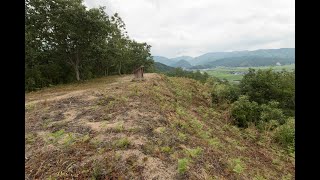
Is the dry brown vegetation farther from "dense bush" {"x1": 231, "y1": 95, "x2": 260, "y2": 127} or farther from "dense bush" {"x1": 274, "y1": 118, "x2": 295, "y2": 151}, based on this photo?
"dense bush" {"x1": 231, "y1": 95, "x2": 260, "y2": 127}

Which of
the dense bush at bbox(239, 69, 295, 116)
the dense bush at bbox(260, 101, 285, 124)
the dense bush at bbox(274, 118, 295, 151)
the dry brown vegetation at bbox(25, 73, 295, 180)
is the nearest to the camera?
the dry brown vegetation at bbox(25, 73, 295, 180)

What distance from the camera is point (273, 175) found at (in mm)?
10055

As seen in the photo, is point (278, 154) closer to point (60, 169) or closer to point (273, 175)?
point (273, 175)

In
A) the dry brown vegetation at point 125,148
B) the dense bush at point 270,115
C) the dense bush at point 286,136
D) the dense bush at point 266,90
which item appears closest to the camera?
the dry brown vegetation at point 125,148

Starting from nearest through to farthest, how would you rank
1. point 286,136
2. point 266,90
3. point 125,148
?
point 125,148, point 286,136, point 266,90

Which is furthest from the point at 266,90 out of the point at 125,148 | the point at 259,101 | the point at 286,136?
the point at 125,148

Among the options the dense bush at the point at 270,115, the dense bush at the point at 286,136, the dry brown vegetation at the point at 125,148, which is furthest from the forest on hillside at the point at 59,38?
the dense bush at the point at 286,136

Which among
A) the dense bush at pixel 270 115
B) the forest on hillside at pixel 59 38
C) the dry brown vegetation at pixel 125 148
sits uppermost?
the forest on hillside at pixel 59 38

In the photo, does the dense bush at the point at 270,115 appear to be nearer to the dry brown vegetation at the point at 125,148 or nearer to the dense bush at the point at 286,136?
the dense bush at the point at 286,136

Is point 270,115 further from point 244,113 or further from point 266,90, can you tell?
point 266,90

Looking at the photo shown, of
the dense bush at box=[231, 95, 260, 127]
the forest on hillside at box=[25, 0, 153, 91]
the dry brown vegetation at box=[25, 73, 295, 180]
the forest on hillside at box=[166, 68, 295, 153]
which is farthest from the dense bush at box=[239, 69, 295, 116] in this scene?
the forest on hillside at box=[25, 0, 153, 91]

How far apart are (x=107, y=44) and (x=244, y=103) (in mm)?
17394

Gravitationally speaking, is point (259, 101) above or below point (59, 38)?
below
